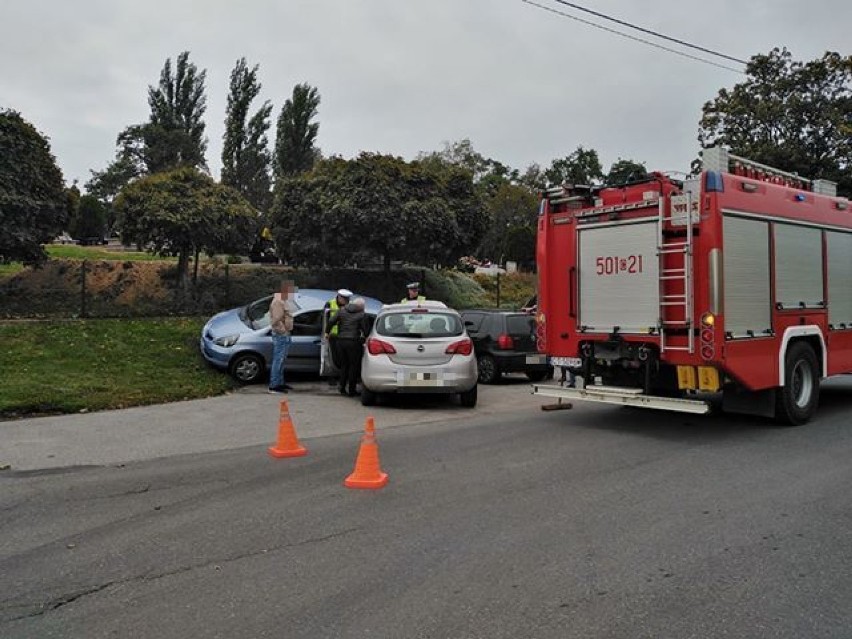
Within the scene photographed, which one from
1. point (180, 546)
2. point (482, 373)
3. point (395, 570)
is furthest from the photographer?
point (482, 373)

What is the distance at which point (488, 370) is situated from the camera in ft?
44.8

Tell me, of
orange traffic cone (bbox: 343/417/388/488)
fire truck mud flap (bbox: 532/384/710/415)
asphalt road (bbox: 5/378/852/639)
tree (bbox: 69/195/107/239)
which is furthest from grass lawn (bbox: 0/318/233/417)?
tree (bbox: 69/195/107/239)

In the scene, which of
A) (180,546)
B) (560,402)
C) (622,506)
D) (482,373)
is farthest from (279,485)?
(482,373)

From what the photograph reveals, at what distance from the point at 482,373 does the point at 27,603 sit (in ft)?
34.4

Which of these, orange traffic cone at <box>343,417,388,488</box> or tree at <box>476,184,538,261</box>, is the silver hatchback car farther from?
tree at <box>476,184,538,261</box>

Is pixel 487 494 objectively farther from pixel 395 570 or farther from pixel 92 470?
pixel 92 470

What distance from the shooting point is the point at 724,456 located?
7.23 m

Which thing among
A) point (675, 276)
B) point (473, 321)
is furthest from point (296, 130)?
point (675, 276)

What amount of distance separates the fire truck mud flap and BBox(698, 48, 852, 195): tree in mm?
24377

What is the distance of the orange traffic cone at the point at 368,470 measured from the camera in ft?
19.7

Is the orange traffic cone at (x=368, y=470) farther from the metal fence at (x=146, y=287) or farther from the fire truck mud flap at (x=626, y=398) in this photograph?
the metal fence at (x=146, y=287)

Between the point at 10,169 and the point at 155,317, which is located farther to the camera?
the point at 155,317

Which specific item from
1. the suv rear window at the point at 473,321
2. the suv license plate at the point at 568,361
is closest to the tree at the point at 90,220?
the suv rear window at the point at 473,321

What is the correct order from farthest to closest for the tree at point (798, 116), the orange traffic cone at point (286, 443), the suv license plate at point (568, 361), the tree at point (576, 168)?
1. the tree at point (576, 168)
2. the tree at point (798, 116)
3. the suv license plate at point (568, 361)
4. the orange traffic cone at point (286, 443)
